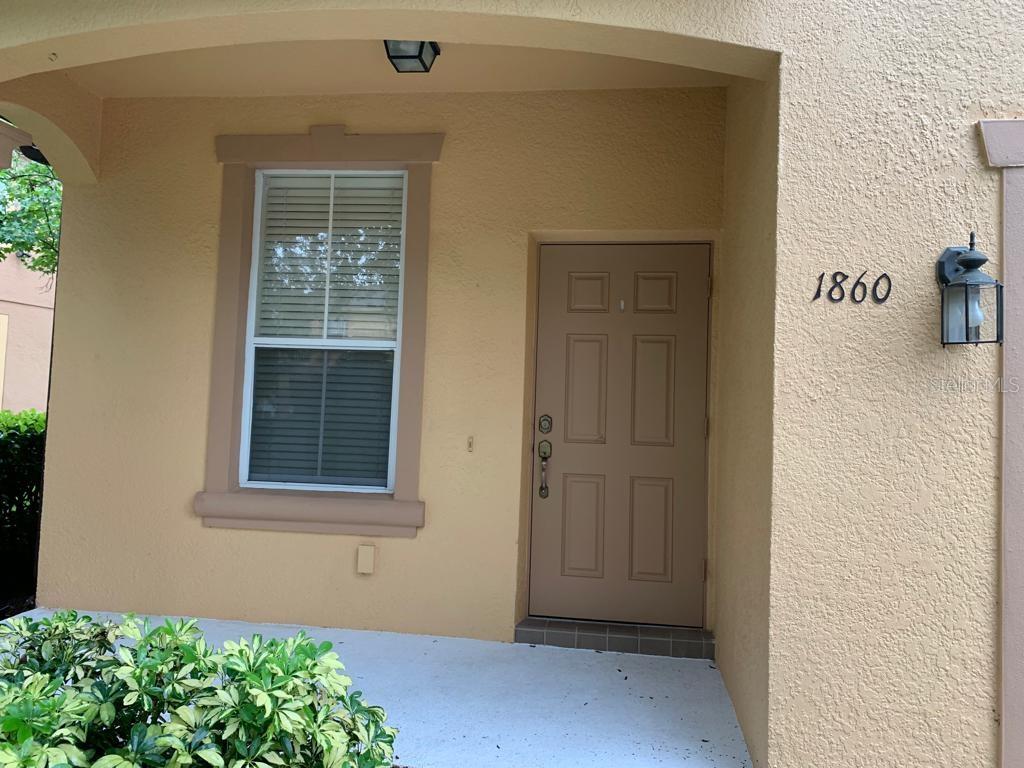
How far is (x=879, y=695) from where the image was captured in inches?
99.8

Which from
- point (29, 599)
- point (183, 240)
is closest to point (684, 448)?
point (183, 240)

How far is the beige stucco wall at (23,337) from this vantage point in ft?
41.2

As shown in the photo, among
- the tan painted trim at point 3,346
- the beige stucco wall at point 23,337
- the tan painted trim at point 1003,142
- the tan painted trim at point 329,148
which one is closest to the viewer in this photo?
the tan painted trim at point 1003,142

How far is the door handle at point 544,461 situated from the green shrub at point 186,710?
7.76ft

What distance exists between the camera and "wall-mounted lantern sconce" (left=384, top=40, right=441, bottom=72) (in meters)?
3.61

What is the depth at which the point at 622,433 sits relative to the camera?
14.0 feet

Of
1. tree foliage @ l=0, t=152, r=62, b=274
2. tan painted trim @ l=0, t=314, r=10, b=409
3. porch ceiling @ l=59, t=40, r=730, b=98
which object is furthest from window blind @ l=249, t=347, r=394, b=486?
tan painted trim @ l=0, t=314, r=10, b=409

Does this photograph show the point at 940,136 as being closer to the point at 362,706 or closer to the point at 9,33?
the point at 362,706

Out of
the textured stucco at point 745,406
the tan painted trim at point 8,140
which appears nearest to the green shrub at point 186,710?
the textured stucco at point 745,406

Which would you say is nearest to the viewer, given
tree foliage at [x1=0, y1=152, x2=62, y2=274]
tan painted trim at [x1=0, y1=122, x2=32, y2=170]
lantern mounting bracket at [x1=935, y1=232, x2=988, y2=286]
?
lantern mounting bracket at [x1=935, y1=232, x2=988, y2=286]

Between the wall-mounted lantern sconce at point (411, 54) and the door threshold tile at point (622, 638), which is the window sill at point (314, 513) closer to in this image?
the door threshold tile at point (622, 638)

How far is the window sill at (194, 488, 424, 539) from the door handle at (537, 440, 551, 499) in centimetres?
74

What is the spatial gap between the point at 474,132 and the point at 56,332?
3.00 meters

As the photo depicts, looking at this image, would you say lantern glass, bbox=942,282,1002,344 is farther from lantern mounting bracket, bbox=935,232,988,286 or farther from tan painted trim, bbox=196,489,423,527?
tan painted trim, bbox=196,489,423,527
